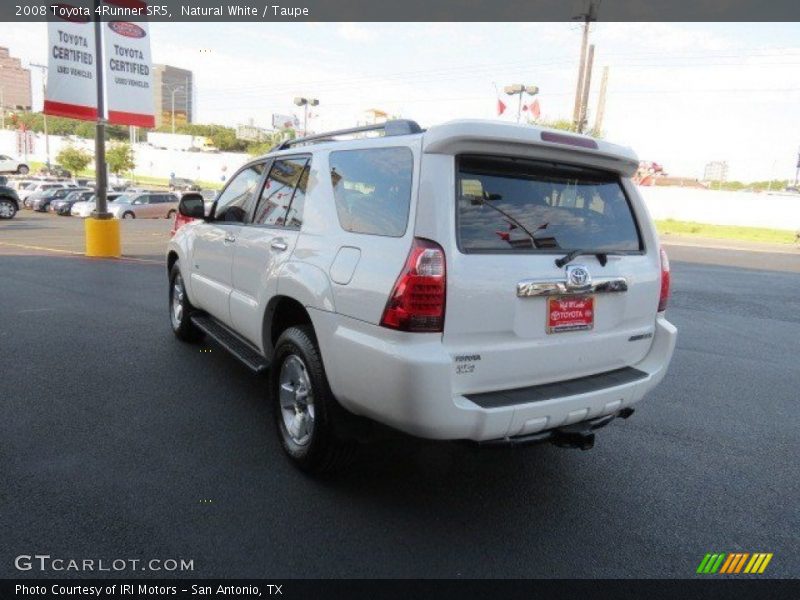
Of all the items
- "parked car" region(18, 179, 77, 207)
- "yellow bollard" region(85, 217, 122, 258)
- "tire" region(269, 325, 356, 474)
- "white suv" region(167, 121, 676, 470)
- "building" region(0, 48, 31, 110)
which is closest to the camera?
"white suv" region(167, 121, 676, 470)

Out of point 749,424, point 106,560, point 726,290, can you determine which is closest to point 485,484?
point 106,560

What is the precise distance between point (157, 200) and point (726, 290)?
86.1 ft

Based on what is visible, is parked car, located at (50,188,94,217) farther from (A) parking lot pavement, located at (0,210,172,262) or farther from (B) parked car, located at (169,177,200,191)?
(B) parked car, located at (169,177,200,191)

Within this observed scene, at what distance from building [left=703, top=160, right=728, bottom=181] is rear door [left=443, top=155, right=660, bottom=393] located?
139639 mm

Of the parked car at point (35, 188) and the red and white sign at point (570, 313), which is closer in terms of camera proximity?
the red and white sign at point (570, 313)

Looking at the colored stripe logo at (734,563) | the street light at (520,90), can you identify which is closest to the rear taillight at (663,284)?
the colored stripe logo at (734,563)

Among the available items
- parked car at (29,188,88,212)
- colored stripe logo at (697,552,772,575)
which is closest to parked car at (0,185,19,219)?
parked car at (29,188,88,212)

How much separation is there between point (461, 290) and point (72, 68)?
11.8 meters

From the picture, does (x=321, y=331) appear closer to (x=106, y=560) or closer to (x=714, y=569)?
(x=106, y=560)

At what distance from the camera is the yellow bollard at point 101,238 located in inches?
470

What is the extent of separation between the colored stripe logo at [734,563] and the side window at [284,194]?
275 centimetres

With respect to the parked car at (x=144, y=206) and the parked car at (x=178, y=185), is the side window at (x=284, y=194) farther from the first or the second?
the parked car at (x=178, y=185)

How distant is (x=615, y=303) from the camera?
314 cm
